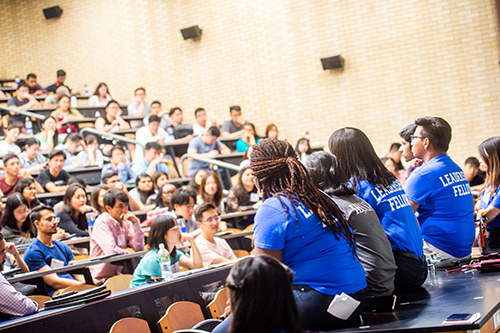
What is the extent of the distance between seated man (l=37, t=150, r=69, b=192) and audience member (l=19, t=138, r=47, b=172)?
41cm

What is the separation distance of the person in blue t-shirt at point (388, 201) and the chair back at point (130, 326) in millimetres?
1395

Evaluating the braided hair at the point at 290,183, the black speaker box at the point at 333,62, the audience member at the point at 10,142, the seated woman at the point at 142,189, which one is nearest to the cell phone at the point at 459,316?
Result: the braided hair at the point at 290,183

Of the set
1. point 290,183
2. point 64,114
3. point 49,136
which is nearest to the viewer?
point 290,183

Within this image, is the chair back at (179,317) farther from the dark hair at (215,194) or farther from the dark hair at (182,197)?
the dark hair at (215,194)

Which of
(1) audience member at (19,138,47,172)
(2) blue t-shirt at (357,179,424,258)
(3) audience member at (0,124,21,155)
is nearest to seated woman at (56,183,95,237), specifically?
(1) audience member at (19,138,47,172)

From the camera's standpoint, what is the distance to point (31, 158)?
7.30m

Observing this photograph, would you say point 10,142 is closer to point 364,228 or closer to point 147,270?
point 147,270

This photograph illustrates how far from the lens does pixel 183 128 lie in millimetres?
9250

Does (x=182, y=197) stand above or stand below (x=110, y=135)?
below

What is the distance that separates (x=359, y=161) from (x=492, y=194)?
1642 millimetres

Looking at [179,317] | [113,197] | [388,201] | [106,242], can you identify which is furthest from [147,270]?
[388,201]

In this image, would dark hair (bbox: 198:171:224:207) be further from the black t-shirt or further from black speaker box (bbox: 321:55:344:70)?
black speaker box (bbox: 321:55:344:70)

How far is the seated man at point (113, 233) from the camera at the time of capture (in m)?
4.50

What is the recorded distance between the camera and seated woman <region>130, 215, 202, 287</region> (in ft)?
12.2
